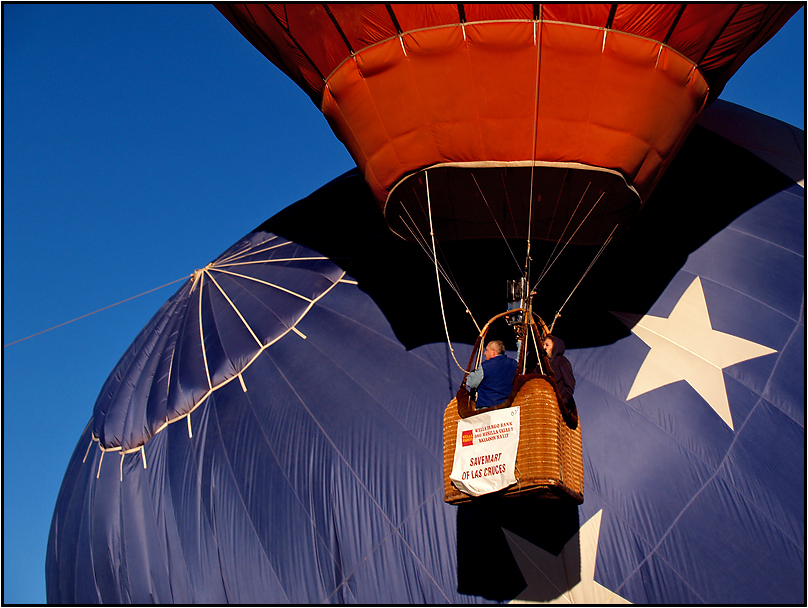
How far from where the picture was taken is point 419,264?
6137mm

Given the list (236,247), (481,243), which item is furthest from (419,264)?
(236,247)

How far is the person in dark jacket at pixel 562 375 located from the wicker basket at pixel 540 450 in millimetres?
144

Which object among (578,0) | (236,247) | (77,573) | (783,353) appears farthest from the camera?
(236,247)

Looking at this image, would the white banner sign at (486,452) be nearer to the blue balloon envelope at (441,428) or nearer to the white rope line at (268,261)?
the blue balloon envelope at (441,428)

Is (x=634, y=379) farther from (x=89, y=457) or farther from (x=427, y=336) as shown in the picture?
(x=89, y=457)

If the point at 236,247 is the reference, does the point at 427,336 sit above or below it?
below

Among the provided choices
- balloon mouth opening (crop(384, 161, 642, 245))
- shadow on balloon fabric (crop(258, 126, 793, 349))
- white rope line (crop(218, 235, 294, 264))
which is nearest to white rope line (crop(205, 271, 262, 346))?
white rope line (crop(218, 235, 294, 264))

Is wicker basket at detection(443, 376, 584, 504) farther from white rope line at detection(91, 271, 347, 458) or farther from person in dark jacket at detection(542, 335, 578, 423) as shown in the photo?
white rope line at detection(91, 271, 347, 458)

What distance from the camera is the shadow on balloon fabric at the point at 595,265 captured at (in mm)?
5492

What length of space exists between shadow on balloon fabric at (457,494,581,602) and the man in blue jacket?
3.58ft

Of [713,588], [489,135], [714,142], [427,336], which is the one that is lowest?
[713,588]

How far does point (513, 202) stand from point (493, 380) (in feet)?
5.22

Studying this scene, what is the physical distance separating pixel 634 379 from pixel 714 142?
2530 millimetres

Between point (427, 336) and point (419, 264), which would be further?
point (419, 264)
